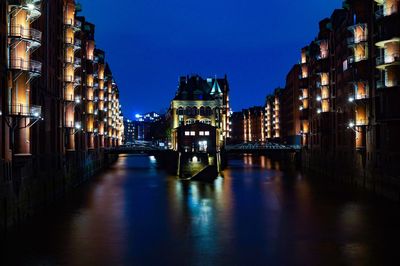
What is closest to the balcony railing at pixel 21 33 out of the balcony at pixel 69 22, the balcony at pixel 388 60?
the balcony at pixel 69 22

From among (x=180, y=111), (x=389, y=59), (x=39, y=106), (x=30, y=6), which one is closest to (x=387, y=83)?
(x=389, y=59)

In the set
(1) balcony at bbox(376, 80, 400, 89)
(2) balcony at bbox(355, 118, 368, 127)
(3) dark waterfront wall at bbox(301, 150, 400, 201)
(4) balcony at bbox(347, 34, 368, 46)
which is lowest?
(3) dark waterfront wall at bbox(301, 150, 400, 201)

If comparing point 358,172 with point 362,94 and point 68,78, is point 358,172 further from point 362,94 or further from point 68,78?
point 68,78

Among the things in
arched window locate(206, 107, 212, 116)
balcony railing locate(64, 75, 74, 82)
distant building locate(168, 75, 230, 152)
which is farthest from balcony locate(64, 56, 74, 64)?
arched window locate(206, 107, 212, 116)

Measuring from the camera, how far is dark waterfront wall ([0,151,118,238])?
1554 inches

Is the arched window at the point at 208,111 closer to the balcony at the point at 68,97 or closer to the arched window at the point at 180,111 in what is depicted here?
the arched window at the point at 180,111

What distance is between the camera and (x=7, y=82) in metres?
40.9

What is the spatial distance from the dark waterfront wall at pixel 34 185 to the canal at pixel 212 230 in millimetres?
1434

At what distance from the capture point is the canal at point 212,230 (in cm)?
3566

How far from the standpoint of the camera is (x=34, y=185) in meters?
49.8

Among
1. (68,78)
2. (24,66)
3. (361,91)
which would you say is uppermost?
(68,78)

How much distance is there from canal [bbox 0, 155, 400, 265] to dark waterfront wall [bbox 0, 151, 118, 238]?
1.43 metres

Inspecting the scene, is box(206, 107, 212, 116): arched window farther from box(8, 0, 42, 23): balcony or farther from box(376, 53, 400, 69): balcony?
box(8, 0, 42, 23): balcony

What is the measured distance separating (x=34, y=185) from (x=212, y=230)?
1734cm
